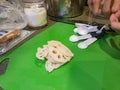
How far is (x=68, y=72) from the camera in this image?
527 millimetres

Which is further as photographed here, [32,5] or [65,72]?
[32,5]

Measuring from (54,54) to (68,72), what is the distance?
63 millimetres

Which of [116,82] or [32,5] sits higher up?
[32,5]

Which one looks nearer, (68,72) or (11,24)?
(68,72)

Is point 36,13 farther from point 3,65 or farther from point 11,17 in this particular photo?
point 3,65

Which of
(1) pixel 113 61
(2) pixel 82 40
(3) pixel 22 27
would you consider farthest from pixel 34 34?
(1) pixel 113 61

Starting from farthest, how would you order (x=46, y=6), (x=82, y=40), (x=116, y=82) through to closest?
(x=46, y=6)
(x=82, y=40)
(x=116, y=82)

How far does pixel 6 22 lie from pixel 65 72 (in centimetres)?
32

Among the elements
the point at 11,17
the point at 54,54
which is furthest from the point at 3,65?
the point at 11,17

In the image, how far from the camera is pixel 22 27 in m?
0.71

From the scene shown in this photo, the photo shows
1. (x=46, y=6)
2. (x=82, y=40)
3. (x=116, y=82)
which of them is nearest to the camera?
(x=116, y=82)

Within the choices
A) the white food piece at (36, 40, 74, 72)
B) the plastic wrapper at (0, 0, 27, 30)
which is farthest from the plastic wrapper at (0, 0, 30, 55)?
the white food piece at (36, 40, 74, 72)

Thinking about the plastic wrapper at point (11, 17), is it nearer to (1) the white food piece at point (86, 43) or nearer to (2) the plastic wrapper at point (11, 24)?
(2) the plastic wrapper at point (11, 24)

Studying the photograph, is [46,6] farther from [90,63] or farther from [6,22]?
[90,63]
